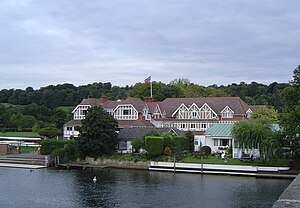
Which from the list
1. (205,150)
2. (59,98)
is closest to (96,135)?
(205,150)

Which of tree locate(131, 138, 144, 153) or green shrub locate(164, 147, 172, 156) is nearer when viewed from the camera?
green shrub locate(164, 147, 172, 156)

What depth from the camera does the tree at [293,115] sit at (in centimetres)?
4194

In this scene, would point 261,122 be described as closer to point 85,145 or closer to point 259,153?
point 259,153

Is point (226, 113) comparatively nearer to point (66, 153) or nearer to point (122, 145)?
point (122, 145)

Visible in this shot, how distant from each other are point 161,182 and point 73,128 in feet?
107

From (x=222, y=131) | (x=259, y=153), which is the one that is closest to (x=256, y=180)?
(x=259, y=153)

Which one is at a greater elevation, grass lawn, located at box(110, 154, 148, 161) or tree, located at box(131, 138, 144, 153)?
tree, located at box(131, 138, 144, 153)

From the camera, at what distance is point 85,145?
53.1 m

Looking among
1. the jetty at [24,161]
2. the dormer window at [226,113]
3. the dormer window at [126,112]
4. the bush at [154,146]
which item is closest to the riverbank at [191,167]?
the bush at [154,146]

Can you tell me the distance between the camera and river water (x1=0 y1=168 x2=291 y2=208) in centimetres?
3172

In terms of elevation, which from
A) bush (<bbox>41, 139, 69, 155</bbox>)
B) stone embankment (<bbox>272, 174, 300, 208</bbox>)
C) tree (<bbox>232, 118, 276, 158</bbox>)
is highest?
tree (<bbox>232, 118, 276, 158</bbox>)

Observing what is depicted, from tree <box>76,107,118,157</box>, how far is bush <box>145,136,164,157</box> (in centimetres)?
567

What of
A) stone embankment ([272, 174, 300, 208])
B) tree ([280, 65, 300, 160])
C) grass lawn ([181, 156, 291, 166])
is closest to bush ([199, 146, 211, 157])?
grass lawn ([181, 156, 291, 166])

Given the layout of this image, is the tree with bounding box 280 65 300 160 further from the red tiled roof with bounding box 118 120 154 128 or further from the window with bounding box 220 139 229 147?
the red tiled roof with bounding box 118 120 154 128
